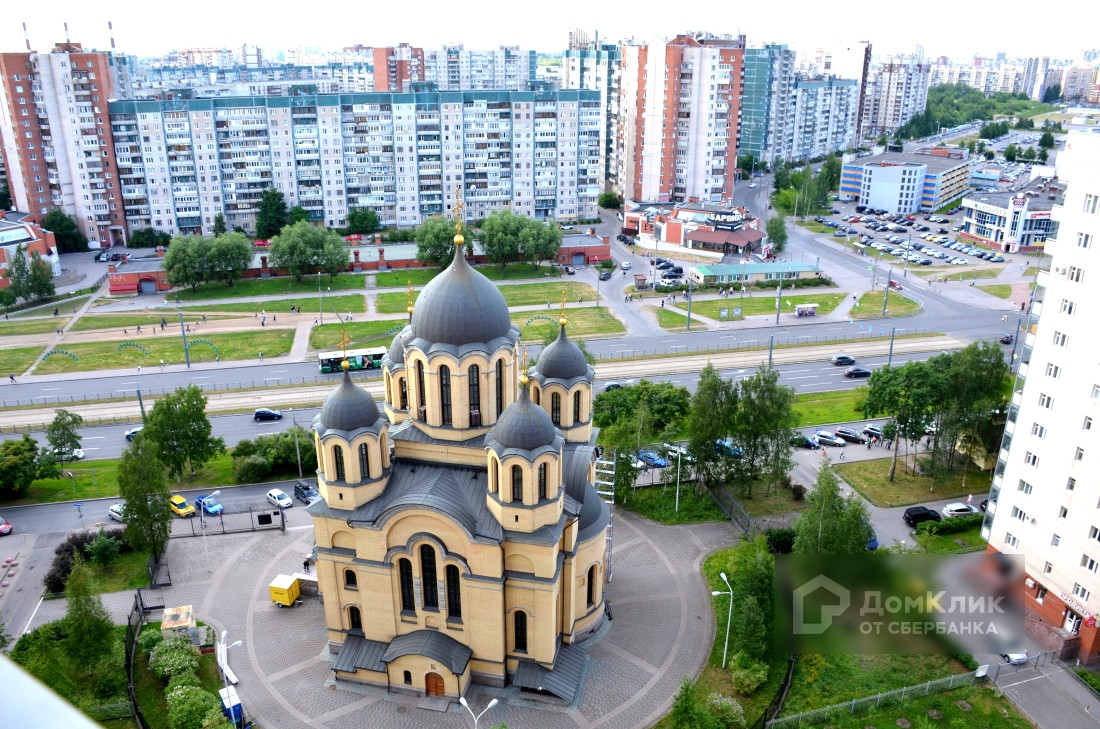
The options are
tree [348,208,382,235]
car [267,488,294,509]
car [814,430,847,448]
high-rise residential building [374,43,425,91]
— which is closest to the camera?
car [267,488,294,509]

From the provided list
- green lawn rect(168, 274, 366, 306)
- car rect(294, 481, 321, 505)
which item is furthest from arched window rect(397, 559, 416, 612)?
green lawn rect(168, 274, 366, 306)

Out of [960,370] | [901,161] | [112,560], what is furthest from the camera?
[901,161]

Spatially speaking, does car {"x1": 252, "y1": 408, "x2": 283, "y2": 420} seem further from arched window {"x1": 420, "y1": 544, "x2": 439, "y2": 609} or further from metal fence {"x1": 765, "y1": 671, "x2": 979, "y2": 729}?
metal fence {"x1": 765, "y1": 671, "x2": 979, "y2": 729}

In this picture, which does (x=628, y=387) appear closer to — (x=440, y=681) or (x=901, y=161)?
(x=440, y=681)

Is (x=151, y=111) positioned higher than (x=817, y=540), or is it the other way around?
(x=151, y=111)

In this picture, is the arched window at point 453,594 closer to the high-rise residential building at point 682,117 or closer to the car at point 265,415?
the car at point 265,415

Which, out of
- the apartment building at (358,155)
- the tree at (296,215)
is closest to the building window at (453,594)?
the tree at (296,215)

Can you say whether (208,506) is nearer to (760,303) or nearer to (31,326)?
(31,326)

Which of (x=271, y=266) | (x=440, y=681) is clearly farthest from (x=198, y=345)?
(x=440, y=681)
